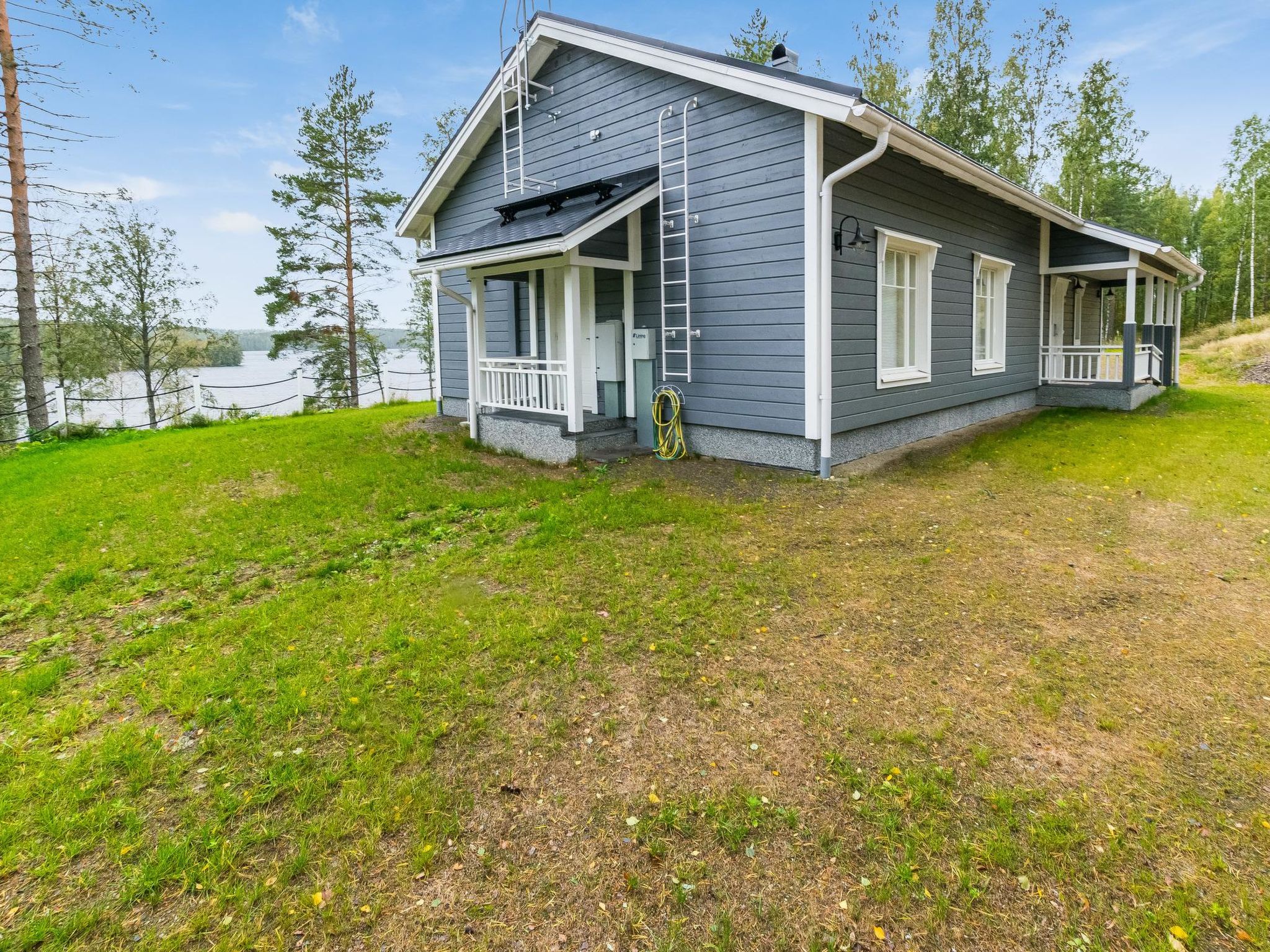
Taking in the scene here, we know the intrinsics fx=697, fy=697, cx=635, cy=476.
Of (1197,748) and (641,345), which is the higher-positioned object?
(641,345)

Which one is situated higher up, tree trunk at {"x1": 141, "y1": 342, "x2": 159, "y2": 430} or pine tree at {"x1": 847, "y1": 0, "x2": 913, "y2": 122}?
pine tree at {"x1": 847, "y1": 0, "x2": 913, "y2": 122}

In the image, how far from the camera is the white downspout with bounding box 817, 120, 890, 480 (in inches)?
281

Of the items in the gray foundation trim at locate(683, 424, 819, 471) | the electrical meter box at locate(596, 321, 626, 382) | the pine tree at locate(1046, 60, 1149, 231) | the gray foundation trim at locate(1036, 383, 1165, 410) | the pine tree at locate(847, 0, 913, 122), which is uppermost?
the pine tree at locate(847, 0, 913, 122)

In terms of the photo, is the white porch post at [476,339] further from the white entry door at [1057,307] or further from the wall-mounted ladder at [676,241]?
the white entry door at [1057,307]

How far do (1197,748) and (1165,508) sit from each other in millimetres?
4418

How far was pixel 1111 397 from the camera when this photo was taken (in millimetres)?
12891

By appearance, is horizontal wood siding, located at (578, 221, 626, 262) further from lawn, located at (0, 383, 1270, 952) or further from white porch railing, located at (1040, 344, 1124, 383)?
white porch railing, located at (1040, 344, 1124, 383)

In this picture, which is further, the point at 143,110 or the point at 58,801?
the point at 143,110

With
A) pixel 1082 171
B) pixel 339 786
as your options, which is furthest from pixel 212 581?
pixel 1082 171

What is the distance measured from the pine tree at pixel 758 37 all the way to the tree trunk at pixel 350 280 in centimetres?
1359

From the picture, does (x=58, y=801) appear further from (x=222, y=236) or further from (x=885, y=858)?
(x=222, y=236)

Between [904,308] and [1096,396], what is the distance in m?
6.46

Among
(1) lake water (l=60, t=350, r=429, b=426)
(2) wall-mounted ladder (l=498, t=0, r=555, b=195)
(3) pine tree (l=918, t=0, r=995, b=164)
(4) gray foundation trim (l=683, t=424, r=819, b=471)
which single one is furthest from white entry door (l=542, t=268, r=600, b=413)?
(3) pine tree (l=918, t=0, r=995, b=164)

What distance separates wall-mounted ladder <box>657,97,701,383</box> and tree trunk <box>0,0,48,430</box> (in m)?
12.9
